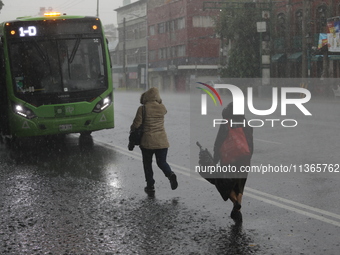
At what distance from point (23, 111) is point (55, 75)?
3.55 feet

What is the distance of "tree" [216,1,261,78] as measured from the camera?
1887 inches

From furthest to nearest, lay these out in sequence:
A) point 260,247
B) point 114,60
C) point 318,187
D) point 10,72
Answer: point 114,60 → point 10,72 → point 318,187 → point 260,247

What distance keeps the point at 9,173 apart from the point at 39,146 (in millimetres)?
4164

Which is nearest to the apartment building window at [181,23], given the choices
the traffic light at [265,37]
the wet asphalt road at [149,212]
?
the traffic light at [265,37]

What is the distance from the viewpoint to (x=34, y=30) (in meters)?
13.5

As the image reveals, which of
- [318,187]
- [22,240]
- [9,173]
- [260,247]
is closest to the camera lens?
[260,247]

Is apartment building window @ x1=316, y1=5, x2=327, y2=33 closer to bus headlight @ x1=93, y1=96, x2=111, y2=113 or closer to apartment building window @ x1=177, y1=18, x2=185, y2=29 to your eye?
apartment building window @ x1=177, y1=18, x2=185, y2=29

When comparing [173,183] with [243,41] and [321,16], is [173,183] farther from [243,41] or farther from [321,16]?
[243,41]

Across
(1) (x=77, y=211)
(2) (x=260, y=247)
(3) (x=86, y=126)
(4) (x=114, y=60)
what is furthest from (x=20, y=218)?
(4) (x=114, y=60)

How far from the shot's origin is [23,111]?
13.2 m

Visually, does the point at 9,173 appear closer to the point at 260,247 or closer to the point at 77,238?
the point at 77,238

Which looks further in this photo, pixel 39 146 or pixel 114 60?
pixel 114 60

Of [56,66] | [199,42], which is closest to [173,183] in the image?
[56,66]

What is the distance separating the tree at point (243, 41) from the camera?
1887 inches
